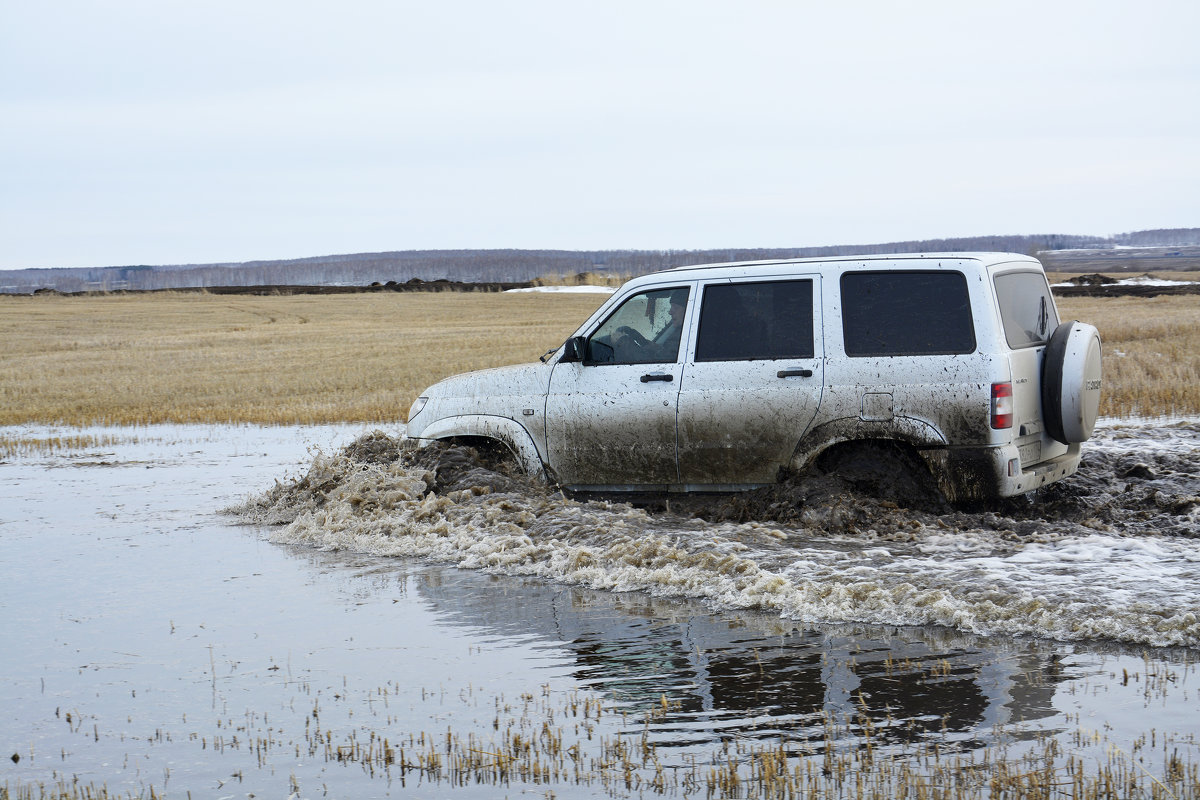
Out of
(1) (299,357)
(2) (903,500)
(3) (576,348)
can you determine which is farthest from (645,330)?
(1) (299,357)

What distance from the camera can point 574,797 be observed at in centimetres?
445

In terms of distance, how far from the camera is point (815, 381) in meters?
8.48

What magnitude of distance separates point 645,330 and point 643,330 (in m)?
0.02

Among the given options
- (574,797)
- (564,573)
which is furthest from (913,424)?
(574,797)

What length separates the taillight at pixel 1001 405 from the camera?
7.98 metres

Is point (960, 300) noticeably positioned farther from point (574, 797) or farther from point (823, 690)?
point (574, 797)

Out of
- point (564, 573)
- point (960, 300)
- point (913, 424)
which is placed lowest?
point (564, 573)

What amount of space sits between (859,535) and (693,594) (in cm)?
149

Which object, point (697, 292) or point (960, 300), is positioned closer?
point (960, 300)

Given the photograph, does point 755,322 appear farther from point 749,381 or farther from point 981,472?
point 981,472

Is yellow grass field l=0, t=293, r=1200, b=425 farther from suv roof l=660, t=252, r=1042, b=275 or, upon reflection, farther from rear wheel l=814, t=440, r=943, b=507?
rear wheel l=814, t=440, r=943, b=507

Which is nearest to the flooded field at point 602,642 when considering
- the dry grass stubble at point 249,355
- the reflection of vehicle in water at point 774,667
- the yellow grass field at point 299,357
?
the reflection of vehicle in water at point 774,667

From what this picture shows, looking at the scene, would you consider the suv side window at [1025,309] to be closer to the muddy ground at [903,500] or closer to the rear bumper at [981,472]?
the rear bumper at [981,472]

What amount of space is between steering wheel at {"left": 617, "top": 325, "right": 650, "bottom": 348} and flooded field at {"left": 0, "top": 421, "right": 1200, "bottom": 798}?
4.02 feet
